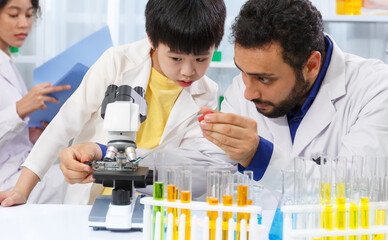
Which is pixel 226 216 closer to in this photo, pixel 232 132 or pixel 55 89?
pixel 232 132

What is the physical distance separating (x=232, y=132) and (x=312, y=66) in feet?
1.82

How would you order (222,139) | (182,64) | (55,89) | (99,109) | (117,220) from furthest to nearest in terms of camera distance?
(55,89)
(99,109)
(182,64)
(222,139)
(117,220)

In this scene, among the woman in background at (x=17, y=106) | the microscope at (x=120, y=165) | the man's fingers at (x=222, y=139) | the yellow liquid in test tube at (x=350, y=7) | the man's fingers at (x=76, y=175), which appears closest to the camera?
the microscope at (x=120, y=165)

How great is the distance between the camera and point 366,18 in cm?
309

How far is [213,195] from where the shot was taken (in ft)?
3.13

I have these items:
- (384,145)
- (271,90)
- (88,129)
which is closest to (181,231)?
(271,90)

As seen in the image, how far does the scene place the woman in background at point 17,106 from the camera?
7.79ft

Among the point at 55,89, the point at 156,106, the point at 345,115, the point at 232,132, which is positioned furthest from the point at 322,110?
the point at 55,89

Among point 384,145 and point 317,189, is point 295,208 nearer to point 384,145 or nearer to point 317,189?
point 317,189

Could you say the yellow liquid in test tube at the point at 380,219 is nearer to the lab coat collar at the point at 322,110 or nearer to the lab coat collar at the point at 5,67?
A: the lab coat collar at the point at 322,110

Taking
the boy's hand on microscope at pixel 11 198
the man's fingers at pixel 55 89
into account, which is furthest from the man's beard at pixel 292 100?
the man's fingers at pixel 55 89

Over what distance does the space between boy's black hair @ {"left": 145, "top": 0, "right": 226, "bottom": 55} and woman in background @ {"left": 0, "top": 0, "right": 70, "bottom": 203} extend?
67 cm

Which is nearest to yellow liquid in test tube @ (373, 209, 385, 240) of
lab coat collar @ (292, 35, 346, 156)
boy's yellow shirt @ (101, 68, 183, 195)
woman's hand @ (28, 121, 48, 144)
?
lab coat collar @ (292, 35, 346, 156)

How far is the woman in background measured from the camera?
238cm
